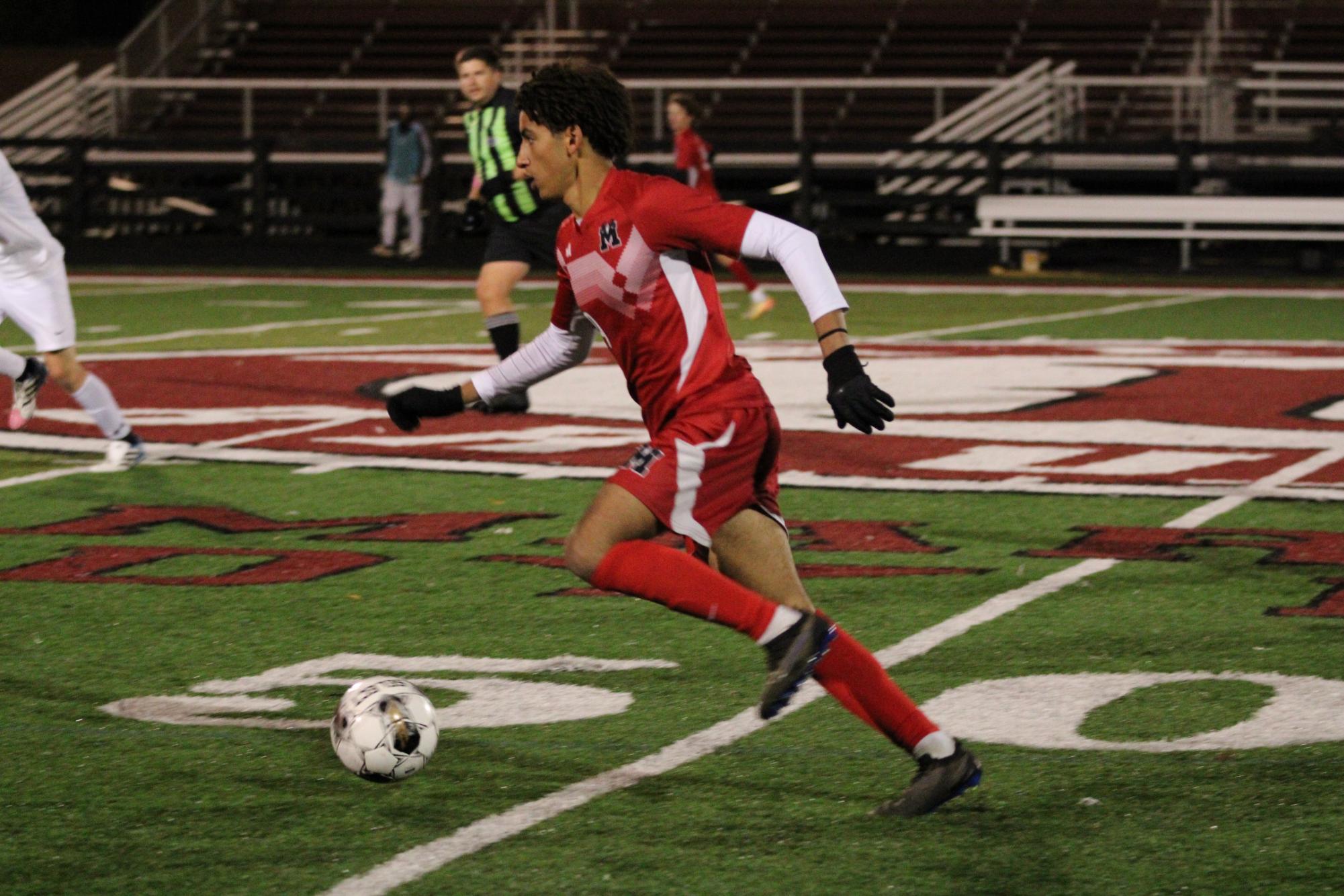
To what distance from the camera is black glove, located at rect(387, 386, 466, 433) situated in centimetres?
530

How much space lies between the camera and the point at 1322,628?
6.56 meters

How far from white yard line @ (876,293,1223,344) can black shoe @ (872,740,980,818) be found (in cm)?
1197

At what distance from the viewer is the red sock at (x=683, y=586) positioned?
450 cm

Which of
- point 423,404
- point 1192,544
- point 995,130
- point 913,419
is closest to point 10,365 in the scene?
point 913,419

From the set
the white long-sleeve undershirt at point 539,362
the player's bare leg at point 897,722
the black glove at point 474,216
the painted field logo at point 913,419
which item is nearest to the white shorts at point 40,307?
the painted field logo at point 913,419

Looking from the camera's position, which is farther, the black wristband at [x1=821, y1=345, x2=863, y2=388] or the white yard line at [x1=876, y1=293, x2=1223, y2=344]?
the white yard line at [x1=876, y1=293, x2=1223, y2=344]

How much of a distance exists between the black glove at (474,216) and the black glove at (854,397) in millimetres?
9231

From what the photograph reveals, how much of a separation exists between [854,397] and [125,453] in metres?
6.39

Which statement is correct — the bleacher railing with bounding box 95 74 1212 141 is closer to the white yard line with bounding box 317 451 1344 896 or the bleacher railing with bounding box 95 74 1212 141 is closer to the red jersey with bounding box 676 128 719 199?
the red jersey with bounding box 676 128 719 199

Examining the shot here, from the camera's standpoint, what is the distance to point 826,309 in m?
4.64

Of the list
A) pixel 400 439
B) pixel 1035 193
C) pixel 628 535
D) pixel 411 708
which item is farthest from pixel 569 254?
pixel 1035 193

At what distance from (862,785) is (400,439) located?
6.43 metres

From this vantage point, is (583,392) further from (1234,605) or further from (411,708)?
(411,708)

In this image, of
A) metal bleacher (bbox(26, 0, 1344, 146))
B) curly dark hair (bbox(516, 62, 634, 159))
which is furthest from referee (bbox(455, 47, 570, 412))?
metal bleacher (bbox(26, 0, 1344, 146))
